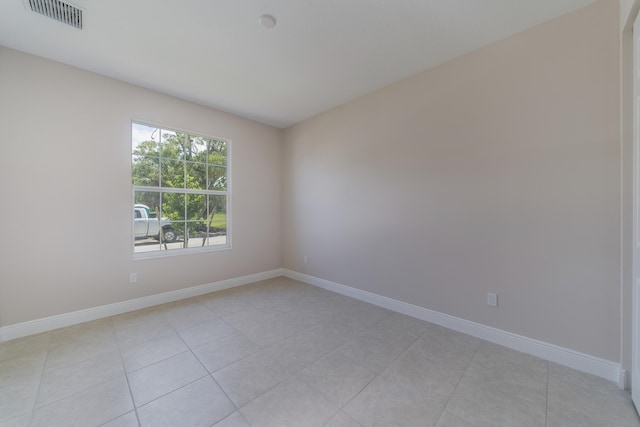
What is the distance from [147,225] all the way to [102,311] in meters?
1.06

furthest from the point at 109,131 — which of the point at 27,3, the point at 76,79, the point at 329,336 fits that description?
the point at 329,336

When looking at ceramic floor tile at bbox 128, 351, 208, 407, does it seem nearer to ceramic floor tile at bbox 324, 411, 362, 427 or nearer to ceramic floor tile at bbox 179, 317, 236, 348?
ceramic floor tile at bbox 179, 317, 236, 348

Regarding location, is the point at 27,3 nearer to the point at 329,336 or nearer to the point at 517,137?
the point at 329,336

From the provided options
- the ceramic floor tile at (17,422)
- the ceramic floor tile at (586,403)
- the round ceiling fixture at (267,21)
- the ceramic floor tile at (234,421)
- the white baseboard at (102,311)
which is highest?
the round ceiling fixture at (267,21)

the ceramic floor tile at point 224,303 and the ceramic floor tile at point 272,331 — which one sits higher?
the ceramic floor tile at point 224,303

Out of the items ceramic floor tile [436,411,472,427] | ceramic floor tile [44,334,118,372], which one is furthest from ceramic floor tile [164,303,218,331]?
ceramic floor tile [436,411,472,427]

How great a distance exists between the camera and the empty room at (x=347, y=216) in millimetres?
1639

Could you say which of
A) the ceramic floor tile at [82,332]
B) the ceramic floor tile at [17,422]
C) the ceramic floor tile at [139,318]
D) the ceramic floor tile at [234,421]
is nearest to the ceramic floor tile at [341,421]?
the ceramic floor tile at [234,421]

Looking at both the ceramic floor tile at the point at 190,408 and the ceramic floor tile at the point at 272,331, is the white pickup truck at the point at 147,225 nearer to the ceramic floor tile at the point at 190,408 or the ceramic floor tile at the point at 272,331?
the ceramic floor tile at the point at 272,331

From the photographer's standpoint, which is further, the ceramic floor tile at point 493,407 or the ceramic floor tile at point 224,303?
the ceramic floor tile at point 224,303

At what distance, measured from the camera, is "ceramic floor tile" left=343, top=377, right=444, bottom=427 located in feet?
4.63

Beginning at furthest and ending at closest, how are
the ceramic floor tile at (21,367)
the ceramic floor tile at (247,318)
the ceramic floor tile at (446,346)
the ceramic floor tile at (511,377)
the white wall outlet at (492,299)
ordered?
the ceramic floor tile at (247,318)
the white wall outlet at (492,299)
the ceramic floor tile at (446,346)
the ceramic floor tile at (21,367)
the ceramic floor tile at (511,377)

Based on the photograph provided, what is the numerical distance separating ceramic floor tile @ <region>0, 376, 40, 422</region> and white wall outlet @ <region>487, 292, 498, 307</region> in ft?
11.4

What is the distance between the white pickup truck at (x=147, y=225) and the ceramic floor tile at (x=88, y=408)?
1855 mm
